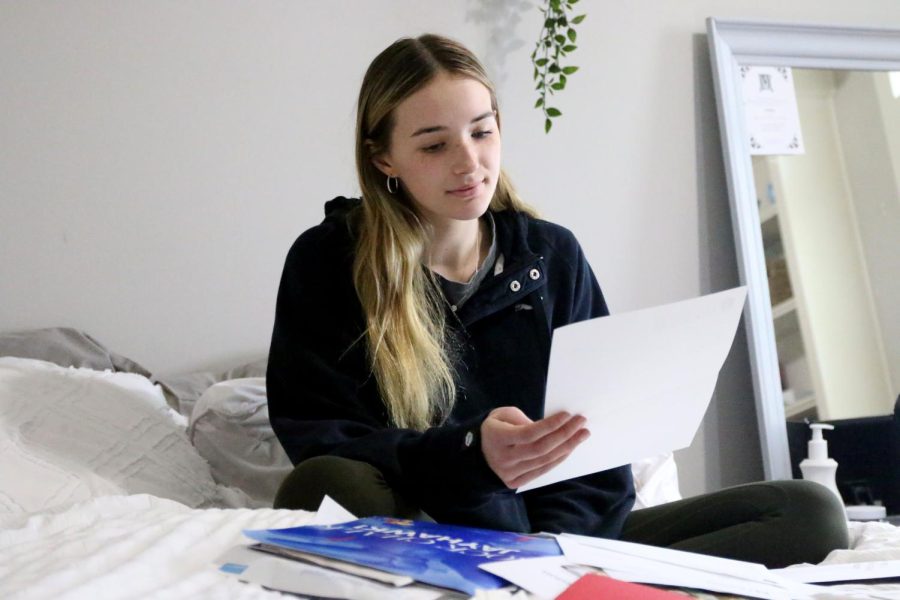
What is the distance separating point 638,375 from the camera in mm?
993

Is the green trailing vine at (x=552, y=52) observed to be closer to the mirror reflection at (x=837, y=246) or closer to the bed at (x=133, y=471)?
the mirror reflection at (x=837, y=246)

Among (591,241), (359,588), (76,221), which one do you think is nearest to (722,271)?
(591,241)

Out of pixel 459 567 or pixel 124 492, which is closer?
pixel 459 567

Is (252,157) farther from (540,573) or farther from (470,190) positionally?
(540,573)

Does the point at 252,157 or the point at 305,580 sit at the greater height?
the point at 252,157

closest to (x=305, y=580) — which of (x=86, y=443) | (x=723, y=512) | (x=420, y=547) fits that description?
(x=420, y=547)

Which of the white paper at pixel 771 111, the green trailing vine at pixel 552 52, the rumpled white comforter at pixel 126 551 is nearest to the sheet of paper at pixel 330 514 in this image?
the rumpled white comforter at pixel 126 551

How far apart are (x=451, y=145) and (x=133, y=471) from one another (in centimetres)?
60

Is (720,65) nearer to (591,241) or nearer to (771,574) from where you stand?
(591,241)

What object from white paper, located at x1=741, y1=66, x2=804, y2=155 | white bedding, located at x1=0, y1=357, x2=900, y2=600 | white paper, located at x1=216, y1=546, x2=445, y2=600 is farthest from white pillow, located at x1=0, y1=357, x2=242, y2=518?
white paper, located at x1=741, y1=66, x2=804, y2=155

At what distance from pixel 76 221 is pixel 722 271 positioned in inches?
52.0

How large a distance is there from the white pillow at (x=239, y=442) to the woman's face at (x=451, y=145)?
1.42ft

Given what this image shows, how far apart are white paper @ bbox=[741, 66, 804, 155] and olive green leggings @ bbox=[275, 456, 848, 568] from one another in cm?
125

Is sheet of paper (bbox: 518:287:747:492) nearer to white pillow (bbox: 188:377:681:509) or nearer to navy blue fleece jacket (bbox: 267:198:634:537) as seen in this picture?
navy blue fleece jacket (bbox: 267:198:634:537)
